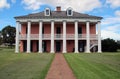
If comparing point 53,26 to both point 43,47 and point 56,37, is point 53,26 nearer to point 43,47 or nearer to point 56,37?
point 56,37

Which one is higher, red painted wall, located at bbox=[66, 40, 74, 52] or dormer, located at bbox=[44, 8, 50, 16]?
dormer, located at bbox=[44, 8, 50, 16]

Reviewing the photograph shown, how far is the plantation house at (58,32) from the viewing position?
4488 cm

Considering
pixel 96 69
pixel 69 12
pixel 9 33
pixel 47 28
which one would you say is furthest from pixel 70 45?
pixel 9 33

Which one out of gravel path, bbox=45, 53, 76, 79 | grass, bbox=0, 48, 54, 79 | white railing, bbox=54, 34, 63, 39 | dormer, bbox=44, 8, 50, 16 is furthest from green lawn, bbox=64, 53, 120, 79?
dormer, bbox=44, 8, 50, 16

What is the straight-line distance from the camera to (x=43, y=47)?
4822 centimetres

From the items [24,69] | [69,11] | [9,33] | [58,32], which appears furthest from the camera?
[9,33]

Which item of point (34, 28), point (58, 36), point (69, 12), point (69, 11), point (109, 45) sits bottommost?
point (109, 45)

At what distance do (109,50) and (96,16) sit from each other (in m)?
8.25

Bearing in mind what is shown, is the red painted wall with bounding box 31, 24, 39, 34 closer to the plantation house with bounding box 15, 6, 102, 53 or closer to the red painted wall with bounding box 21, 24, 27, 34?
the plantation house with bounding box 15, 6, 102, 53

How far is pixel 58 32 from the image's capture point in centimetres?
4812

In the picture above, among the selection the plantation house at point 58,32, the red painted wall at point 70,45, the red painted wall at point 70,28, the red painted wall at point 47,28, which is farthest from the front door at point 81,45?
the red painted wall at point 47,28

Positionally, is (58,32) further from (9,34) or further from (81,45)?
(9,34)

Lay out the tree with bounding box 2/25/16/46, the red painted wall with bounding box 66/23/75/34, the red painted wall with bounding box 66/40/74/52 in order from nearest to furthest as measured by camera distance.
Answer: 1. the red painted wall with bounding box 66/23/75/34
2. the red painted wall with bounding box 66/40/74/52
3. the tree with bounding box 2/25/16/46

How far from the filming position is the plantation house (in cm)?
4488
